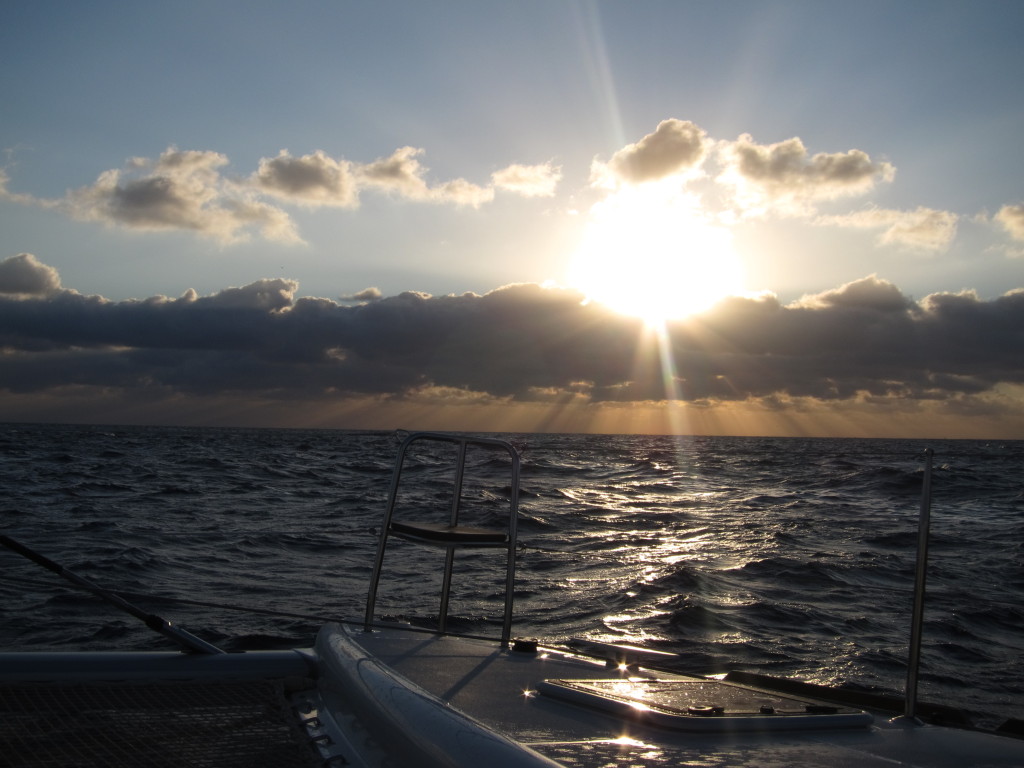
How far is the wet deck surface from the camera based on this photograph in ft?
6.53

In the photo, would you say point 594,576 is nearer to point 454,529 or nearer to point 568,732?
point 454,529

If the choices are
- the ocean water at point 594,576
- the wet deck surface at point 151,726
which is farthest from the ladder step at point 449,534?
the wet deck surface at point 151,726

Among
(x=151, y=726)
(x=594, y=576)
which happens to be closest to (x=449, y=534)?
(x=151, y=726)

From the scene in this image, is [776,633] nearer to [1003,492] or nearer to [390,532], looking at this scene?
[390,532]

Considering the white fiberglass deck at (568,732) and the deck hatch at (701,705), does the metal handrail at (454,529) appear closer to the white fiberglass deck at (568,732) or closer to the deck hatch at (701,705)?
the white fiberglass deck at (568,732)

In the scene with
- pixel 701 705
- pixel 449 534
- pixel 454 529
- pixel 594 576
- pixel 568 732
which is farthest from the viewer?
pixel 594 576

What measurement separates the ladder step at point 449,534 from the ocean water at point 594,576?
0.59 m

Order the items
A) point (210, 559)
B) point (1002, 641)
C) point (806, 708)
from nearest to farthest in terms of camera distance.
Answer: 1. point (806, 708)
2. point (1002, 641)
3. point (210, 559)

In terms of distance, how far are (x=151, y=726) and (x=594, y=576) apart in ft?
24.7

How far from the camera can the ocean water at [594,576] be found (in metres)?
6.38

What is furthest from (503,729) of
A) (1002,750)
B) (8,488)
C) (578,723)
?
(8,488)

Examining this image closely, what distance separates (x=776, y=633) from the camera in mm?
7117

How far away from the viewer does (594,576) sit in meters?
9.40

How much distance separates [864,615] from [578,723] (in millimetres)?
6358
